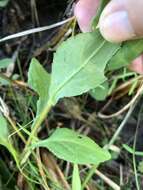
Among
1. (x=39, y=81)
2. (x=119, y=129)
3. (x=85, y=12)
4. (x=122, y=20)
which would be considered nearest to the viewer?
(x=122, y=20)

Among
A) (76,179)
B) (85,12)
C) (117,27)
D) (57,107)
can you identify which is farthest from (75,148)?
(57,107)

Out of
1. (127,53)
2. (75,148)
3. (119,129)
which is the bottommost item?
(119,129)

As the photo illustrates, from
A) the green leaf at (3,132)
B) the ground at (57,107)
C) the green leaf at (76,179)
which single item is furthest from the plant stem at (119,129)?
the green leaf at (3,132)

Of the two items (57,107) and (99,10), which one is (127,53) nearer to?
(99,10)

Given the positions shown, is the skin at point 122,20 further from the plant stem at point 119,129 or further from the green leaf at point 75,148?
the plant stem at point 119,129

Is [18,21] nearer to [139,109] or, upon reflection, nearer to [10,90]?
[10,90]

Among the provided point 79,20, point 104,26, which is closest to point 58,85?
point 104,26

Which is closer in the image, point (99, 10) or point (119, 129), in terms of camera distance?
point (99, 10)
